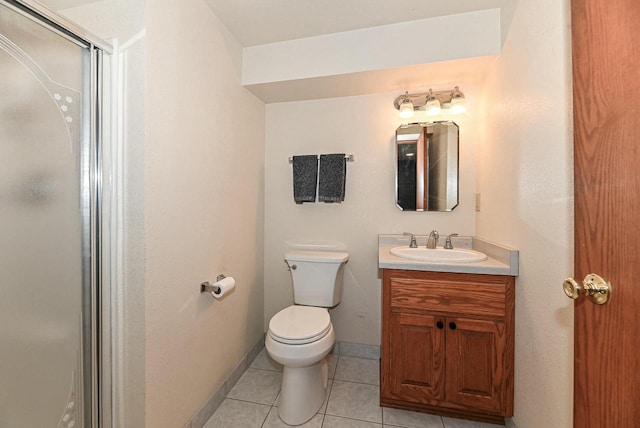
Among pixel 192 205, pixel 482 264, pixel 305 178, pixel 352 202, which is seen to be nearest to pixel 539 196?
pixel 482 264

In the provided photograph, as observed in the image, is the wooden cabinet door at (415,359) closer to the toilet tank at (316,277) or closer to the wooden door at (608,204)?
the toilet tank at (316,277)

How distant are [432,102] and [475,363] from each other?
1590mm

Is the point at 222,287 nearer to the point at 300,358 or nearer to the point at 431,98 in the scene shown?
the point at 300,358

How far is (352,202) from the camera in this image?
2.03 meters

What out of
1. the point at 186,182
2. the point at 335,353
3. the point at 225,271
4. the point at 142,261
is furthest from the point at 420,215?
the point at 142,261

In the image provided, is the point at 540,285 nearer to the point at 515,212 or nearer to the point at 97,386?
the point at 515,212

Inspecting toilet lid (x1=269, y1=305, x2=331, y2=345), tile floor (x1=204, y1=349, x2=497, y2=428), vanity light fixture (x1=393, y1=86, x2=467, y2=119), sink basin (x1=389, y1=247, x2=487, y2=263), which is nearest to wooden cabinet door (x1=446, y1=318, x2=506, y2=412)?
tile floor (x1=204, y1=349, x2=497, y2=428)

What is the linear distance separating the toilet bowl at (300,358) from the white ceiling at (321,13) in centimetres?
179

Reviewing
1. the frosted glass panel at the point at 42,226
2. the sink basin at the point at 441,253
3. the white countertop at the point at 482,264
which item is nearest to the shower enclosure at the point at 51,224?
the frosted glass panel at the point at 42,226

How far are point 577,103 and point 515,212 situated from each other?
2.30 ft

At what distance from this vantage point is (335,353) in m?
2.05

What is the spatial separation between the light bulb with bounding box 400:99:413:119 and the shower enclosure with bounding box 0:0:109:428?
1.67 metres

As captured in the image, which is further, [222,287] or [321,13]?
[321,13]

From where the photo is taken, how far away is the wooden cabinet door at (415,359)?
137 centimetres
